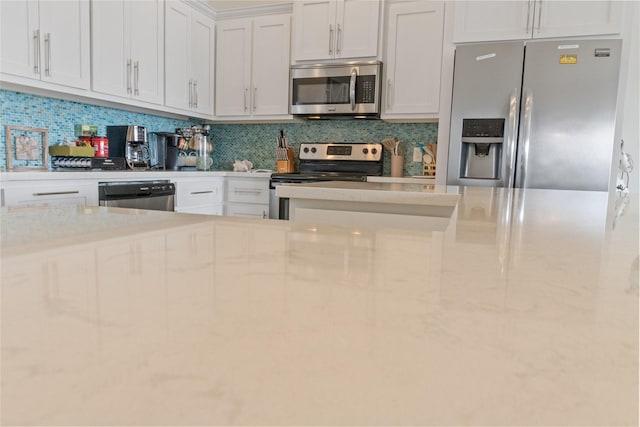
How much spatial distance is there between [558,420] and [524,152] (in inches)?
113

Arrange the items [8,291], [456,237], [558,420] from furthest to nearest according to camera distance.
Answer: [456,237] → [8,291] → [558,420]

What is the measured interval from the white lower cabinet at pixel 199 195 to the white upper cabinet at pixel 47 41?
0.93 meters

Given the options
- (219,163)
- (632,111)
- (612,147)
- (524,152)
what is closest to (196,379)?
(524,152)

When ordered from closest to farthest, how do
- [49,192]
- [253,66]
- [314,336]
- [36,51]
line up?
[314,336], [49,192], [36,51], [253,66]

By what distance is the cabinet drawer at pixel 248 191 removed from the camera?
3.86 meters

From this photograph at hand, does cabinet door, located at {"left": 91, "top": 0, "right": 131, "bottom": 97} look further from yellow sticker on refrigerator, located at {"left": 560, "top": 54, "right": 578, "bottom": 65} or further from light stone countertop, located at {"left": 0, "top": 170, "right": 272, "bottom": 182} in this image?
yellow sticker on refrigerator, located at {"left": 560, "top": 54, "right": 578, "bottom": 65}

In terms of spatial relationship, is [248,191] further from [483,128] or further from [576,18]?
[576,18]

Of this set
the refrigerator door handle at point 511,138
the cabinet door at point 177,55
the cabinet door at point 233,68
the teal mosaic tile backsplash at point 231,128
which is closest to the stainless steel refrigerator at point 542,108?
the refrigerator door handle at point 511,138

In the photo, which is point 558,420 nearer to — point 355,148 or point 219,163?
point 355,148

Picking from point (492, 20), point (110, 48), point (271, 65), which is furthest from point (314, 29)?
point (110, 48)

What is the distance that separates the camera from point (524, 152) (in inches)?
110

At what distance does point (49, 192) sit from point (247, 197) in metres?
1.72

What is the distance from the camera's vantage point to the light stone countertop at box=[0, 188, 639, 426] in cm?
19

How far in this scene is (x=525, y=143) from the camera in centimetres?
279
